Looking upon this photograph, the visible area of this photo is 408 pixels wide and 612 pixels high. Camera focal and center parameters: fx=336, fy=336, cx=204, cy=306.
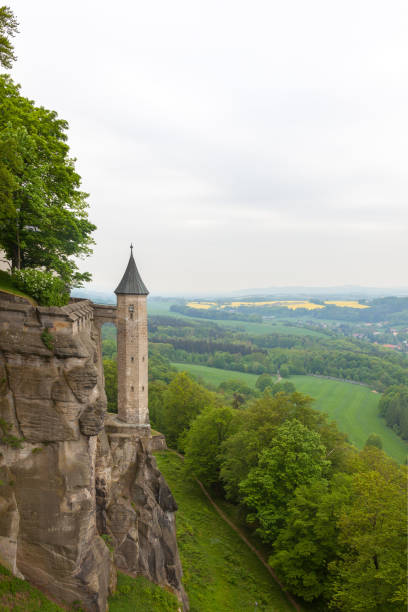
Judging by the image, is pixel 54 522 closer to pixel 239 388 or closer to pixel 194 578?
pixel 194 578

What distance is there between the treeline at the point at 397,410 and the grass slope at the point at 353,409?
1.50 meters

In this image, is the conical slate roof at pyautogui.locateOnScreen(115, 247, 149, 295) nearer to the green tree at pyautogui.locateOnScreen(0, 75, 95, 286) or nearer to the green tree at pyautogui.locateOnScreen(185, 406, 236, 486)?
the green tree at pyautogui.locateOnScreen(0, 75, 95, 286)

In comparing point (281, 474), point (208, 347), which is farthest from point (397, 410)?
point (208, 347)

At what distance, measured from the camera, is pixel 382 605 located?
1959 centimetres

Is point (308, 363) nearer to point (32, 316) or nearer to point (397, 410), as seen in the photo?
point (397, 410)

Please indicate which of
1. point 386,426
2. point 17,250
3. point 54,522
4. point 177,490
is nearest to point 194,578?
point 177,490

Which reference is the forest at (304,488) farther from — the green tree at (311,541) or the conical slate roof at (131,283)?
the conical slate roof at (131,283)

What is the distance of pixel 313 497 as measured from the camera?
26.7m

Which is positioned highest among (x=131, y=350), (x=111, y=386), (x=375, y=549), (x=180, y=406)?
(x=131, y=350)

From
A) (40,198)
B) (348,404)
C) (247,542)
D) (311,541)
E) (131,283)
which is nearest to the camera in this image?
(40,198)

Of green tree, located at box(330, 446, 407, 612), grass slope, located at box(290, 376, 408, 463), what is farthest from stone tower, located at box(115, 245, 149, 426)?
grass slope, located at box(290, 376, 408, 463)

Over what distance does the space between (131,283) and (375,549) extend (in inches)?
949

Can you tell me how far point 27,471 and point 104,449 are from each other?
21.3 ft

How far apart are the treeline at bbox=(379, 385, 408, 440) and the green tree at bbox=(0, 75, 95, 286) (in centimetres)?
7457
